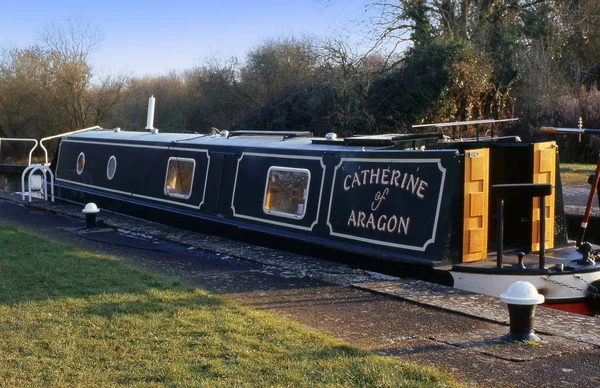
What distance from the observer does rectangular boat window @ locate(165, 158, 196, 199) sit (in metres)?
11.0

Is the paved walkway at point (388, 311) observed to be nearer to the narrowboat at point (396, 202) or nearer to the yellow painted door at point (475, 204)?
the narrowboat at point (396, 202)

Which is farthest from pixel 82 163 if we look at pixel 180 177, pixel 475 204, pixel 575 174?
pixel 575 174

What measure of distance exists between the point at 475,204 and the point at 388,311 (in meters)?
1.72

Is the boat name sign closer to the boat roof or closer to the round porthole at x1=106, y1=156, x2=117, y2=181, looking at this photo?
the boat roof

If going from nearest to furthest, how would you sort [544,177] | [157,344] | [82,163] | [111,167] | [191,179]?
[157,344]
[544,177]
[191,179]
[111,167]
[82,163]

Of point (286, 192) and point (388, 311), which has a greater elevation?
point (286, 192)

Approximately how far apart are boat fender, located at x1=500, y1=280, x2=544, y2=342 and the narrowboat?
4.68 feet

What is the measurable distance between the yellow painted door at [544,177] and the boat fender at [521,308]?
10.2 ft

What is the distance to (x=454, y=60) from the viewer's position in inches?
765

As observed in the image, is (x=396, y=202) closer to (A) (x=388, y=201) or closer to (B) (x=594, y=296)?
(A) (x=388, y=201)

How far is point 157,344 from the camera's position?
4961 mm

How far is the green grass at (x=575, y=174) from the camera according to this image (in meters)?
16.1

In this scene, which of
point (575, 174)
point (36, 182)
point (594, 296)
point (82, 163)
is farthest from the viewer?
point (575, 174)

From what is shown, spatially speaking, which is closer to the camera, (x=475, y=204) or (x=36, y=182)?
(x=475, y=204)
